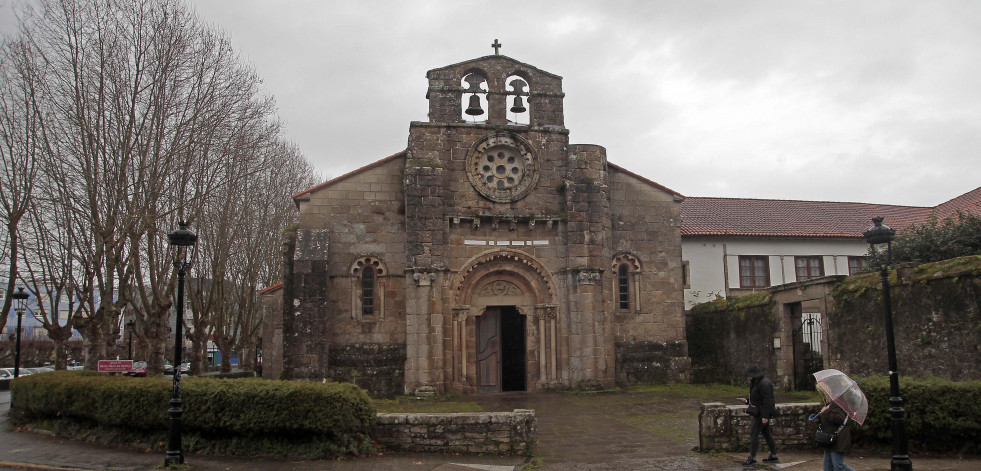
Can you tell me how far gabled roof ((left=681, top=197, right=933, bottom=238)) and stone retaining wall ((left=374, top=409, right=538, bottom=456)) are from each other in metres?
20.2

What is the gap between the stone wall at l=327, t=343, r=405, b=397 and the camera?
837 inches

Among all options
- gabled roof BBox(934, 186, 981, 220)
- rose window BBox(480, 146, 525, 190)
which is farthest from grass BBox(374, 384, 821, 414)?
gabled roof BBox(934, 186, 981, 220)

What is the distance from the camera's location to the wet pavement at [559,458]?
10.7 m

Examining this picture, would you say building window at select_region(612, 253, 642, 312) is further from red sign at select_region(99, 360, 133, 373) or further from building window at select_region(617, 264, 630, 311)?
red sign at select_region(99, 360, 133, 373)

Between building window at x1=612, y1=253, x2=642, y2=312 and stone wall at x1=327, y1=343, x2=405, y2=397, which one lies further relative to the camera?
building window at x1=612, y1=253, x2=642, y2=312

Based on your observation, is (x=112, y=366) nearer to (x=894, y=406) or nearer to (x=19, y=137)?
(x=19, y=137)

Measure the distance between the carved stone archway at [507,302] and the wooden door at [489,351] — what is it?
44 cm

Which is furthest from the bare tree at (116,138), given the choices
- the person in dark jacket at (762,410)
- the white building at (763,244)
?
the white building at (763,244)

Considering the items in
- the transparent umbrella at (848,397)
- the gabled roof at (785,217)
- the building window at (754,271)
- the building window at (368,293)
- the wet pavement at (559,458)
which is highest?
the gabled roof at (785,217)

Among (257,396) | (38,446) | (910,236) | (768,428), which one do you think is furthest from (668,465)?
(910,236)

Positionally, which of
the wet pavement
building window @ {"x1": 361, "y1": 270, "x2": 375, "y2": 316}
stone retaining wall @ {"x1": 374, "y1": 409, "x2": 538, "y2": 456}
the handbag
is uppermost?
building window @ {"x1": 361, "y1": 270, "x2": 375, "y2": 316}

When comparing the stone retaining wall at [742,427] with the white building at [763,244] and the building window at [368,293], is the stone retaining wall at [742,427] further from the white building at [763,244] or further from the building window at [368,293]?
the white building at [763,244]

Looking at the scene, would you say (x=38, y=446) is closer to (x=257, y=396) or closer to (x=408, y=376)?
(x=257, y=396)

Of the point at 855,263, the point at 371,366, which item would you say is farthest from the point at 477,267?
the point at 855,263
